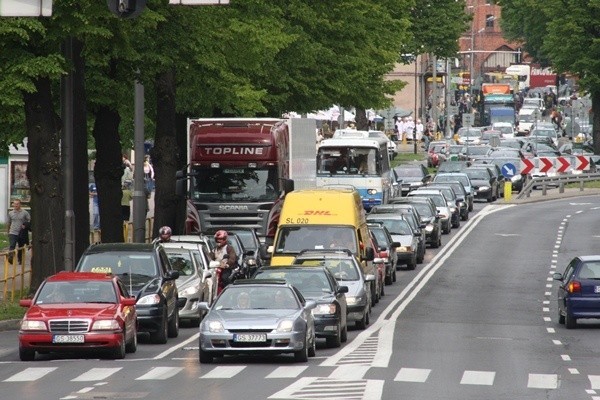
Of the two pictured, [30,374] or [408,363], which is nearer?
[30,374]

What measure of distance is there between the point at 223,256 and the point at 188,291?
395 centimetres

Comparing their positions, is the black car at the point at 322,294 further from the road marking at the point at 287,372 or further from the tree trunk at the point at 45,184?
the tree trunk at the point at 45,184

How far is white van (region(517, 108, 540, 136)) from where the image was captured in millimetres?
142625

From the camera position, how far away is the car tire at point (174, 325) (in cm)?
3219

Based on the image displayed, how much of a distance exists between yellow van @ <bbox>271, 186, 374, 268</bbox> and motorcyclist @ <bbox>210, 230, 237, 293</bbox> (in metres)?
0.98

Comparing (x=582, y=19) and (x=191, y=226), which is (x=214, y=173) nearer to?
(x=191, y=226)

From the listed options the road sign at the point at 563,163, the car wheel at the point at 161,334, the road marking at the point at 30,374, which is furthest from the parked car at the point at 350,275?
the road sign at the point at 563,163

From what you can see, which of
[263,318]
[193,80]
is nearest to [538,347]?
[263,318]

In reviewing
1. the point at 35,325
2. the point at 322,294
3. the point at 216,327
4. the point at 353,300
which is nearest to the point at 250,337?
the point at 216,327

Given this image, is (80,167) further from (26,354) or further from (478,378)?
(478,378)

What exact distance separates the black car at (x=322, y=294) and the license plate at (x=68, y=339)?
4.70 metres

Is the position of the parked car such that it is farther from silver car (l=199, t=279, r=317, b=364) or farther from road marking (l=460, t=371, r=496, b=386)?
road marking (l=460, t=371, r=496, b=386)

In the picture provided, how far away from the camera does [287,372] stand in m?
25.7

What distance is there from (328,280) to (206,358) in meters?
4.92
